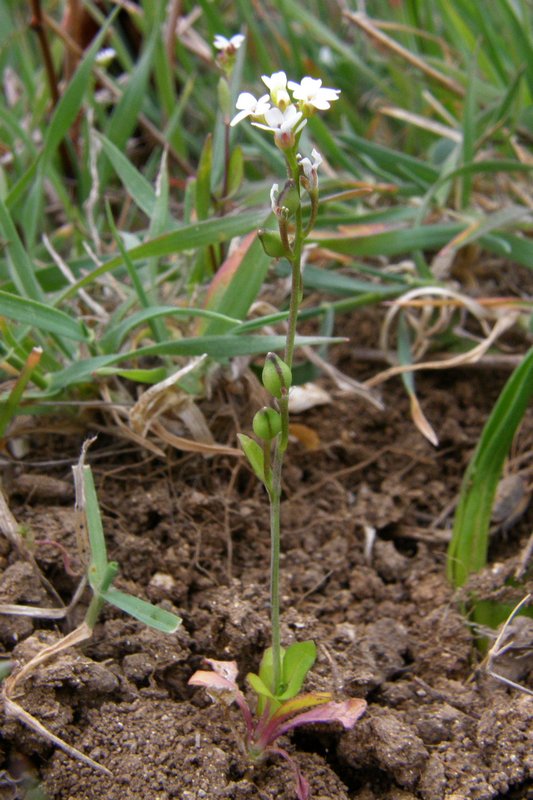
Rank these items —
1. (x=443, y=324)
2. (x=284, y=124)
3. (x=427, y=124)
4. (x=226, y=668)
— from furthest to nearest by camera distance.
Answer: (x=427, y=124)
(x=443, y=324)
(x=226, y=668)
(x=284, y=124)

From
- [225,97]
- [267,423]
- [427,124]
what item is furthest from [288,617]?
[427,124]

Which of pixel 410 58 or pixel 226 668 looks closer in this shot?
pixel 226 668

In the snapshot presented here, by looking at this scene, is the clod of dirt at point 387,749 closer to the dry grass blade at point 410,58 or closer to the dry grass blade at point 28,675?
the dry grass blade at point 28,675

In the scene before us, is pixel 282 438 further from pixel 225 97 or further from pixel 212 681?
pixel 225 97

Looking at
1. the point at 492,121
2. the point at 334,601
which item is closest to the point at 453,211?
the point at 492,121

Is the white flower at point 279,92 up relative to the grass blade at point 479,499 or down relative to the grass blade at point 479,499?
up

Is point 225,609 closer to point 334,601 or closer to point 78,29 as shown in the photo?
point 334,601

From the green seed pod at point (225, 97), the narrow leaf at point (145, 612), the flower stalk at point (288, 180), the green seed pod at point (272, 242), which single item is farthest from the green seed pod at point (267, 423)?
the green seed pod at point (225, 97)
